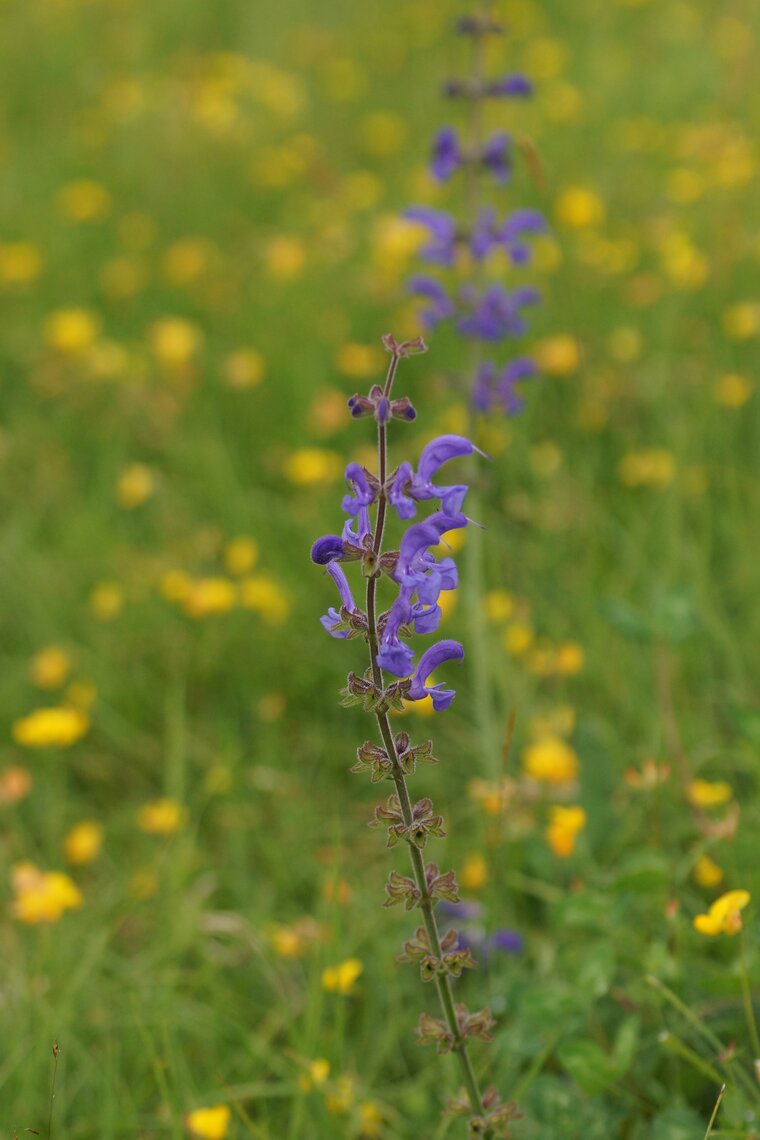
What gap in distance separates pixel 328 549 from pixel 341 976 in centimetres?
91

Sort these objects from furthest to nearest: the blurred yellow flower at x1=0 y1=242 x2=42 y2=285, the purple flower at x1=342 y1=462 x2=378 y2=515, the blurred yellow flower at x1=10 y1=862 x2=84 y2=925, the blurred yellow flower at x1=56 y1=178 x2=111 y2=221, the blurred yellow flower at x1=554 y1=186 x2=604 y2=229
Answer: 1. the blurred yellow flower at x1=56 y1=178 x2=111 y2=221
2. the blurred yellow flower at x1=0 y1=242 x2=42 y2=285
3. the blurred yellow flower at x1=554 y1=186 x2=604 y2=229
4. the blurred yellow flower at x1=10 y1=862 x2=84 y2=925
5. the purple flower at x1=342 y1=462 x2=378 y2=515

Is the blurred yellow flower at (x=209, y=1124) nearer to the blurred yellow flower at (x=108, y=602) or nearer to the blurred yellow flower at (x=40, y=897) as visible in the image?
the blurred yellow flower at (x=40, y=897)

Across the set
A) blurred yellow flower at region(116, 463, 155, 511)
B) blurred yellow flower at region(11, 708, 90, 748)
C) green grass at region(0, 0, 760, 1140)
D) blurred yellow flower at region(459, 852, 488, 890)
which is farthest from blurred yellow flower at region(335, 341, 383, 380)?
blurred yellow flower at region(459, 852, 488, 890)

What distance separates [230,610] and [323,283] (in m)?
1.90

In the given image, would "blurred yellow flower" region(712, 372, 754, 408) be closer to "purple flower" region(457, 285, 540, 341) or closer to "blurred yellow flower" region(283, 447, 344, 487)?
"purple flower" region(457, 285, 540, 341)

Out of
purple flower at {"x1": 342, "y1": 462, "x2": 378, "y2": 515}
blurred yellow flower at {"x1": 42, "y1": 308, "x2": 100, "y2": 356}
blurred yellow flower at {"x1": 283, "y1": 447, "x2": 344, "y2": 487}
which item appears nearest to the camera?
purple flower at {"x1": 342, "y1": 462, "x2": 378, "y2": 515}

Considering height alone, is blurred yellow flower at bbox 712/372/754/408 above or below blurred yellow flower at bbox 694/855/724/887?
above

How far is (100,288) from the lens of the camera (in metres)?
4.82

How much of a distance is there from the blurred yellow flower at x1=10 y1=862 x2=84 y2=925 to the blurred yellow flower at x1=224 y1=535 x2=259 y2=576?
1.17 meters

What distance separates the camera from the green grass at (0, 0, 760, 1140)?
1.80 meters

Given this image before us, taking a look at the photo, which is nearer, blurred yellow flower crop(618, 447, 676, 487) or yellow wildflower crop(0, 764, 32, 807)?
yellow wildflower crop(0, 764, 32, 807)

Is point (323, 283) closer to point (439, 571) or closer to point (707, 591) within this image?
point (707, 591)

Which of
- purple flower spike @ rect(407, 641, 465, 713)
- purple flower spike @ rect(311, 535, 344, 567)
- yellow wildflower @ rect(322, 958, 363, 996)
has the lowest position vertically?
yellow wildflower @ rect(322, 958, 363, 996)

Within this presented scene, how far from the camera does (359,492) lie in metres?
1.14
